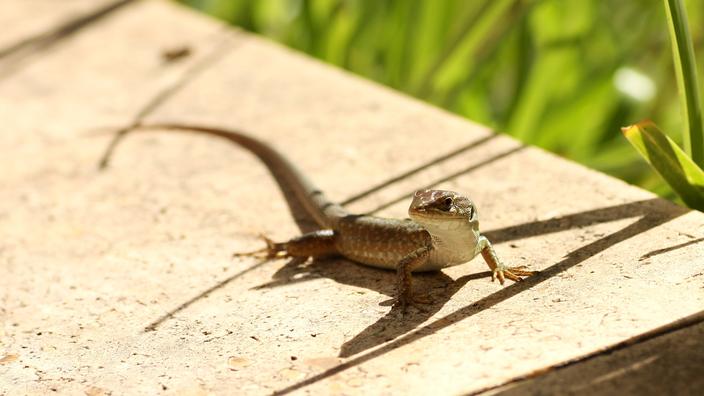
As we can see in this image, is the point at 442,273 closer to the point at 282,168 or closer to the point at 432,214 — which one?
the point at 432,214

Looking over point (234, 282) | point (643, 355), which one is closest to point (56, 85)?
point (234, 282)

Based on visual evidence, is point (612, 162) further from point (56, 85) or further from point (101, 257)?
point (56, 85)

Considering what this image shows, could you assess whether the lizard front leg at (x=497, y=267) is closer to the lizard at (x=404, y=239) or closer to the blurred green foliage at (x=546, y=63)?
the lizard at (x=404, y=239)

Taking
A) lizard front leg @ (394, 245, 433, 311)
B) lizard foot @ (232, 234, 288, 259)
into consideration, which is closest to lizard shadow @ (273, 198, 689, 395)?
lizard front leg @ (394, 245, 433, 311)

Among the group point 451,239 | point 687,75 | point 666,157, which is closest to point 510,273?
point 451,239

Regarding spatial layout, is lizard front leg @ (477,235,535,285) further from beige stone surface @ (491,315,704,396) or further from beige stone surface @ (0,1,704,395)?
beige stone surface @ (491,315,704,396)
